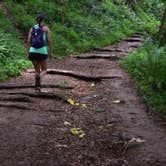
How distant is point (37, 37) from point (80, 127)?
3170mm

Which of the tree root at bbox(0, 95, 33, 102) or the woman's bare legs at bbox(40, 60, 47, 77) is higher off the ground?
the woman's bare legs at bbox(40, 60, 47, 77)

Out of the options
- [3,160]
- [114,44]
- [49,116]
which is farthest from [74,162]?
[114,44]

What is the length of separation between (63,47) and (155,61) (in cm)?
811

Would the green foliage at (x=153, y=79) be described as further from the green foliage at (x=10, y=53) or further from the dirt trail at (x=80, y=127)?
the green foliage at (x=10, y=53)

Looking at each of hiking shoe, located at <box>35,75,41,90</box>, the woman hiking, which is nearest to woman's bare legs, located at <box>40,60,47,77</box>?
the woman hiking

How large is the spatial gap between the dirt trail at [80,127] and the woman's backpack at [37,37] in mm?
1215

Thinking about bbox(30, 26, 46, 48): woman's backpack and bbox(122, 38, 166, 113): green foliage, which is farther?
bbox(30, 26, 46, 48): woman's backpack

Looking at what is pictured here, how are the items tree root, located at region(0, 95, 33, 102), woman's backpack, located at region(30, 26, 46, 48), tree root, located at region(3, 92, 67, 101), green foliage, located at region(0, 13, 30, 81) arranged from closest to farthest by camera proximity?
tree root, located at region(0, 95, 33, 102)
tree root, located at region(3, 92, 67, 101)
woman's backpack, located at region(30, 26, 46, 48)
green foliage, located at region(0, 13, 30, 81)

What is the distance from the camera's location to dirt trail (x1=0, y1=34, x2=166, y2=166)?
693 centimetres

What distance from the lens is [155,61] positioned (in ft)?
39.2

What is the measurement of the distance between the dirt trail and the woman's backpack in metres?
1.22

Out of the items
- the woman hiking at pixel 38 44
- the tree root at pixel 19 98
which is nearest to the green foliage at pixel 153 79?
the woman hiking at pixel 38 44

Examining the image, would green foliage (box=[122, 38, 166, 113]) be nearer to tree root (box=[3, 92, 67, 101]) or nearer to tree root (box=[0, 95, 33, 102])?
tree root (box=[3, 92, 67, 101])

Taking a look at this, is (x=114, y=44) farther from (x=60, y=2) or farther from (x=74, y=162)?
(x=74, y=162)
